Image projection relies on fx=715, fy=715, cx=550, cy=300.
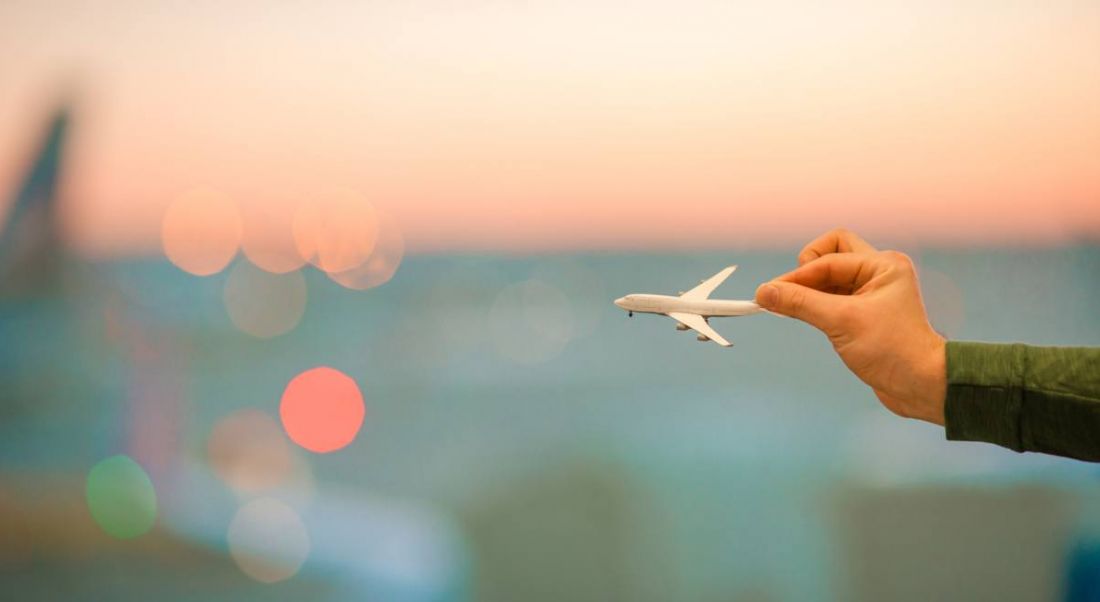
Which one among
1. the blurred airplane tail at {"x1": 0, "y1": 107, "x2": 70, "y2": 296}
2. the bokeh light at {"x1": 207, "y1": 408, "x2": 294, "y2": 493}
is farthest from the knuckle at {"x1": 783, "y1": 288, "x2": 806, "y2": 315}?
the blurred airplane tail at {"x1": 0, "y1": 107, "x2": 70, "y2": 296}

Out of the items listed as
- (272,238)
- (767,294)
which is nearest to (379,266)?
(272,238)

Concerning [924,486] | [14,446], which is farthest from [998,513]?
[14,446]

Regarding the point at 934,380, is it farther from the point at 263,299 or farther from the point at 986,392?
the point at 263,299

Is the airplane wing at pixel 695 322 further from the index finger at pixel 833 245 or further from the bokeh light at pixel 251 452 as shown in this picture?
the bokeh light at pixel 251 452

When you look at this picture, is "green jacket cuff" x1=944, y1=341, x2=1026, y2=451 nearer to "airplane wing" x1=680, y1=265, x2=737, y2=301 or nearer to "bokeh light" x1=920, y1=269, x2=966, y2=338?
"airplane wing" x1=680, y1=265, x2=737, y2=301

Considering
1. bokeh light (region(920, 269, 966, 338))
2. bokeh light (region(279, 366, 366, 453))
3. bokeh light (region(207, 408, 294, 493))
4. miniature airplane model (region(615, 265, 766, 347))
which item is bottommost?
bokeh light (region(207, 408, 294, 493))

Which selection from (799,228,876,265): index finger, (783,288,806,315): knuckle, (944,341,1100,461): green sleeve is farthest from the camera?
(799,228,876,265): index finger
